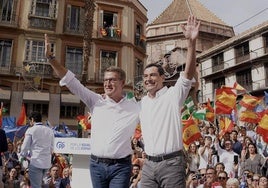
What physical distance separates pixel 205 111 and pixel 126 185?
11.5 m

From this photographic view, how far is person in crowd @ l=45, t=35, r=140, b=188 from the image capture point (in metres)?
3.44

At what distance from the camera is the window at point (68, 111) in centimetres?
2409

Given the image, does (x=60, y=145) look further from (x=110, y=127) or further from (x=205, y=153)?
(x=205, y=153)

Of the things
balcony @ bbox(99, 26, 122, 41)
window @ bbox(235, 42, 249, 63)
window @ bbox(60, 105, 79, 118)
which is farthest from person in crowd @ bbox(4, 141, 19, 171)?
window @ bbox(235, 42, 249, 63)

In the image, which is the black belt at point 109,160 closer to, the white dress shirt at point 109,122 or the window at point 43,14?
the white dress shirt at point 109,122

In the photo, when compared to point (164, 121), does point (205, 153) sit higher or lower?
lower

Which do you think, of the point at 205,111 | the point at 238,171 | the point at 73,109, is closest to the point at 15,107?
the point at 73,109

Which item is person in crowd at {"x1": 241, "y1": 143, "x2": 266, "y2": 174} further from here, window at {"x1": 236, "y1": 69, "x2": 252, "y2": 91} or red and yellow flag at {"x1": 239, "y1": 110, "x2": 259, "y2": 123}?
window at {"x1": 236, "y1": 69, "x2": 252, "y2": 91}

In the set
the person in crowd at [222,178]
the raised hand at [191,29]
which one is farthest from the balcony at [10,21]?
the raised hand at [191,29]

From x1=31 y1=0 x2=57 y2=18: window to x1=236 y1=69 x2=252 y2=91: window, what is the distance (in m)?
15.9

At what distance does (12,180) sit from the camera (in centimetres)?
930

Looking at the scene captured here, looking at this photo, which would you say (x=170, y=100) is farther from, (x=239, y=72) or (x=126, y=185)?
(x=239, y=72)

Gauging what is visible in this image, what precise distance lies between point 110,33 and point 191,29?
76.1 feet

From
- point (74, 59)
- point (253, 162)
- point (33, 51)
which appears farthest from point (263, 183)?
point (33, 51)
